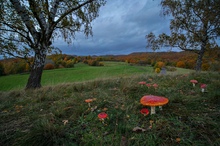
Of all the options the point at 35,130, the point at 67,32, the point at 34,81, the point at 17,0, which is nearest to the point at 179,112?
the point at 35,130

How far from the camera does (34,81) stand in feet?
16.7

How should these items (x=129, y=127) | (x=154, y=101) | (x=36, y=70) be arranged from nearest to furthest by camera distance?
(x=129, y=127) → (x=154, y=101) → (x=36, y=70)

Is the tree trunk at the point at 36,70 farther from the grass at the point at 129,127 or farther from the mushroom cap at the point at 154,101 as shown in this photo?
the mushroom cap at the point at 154,101

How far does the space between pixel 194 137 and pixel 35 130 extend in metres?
2.02

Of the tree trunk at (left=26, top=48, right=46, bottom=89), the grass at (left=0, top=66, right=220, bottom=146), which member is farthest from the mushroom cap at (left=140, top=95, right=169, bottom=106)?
the tree trunk at (left=26, top=48, right=46, bottom=89)

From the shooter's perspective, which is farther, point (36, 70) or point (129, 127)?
point (36, 70)

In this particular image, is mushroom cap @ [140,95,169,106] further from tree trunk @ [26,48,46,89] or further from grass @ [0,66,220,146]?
tree trunk @ [26,48,46,89]

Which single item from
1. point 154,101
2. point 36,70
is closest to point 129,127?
point 154,101

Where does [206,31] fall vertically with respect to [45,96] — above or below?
above

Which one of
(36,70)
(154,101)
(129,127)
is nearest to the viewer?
(129,127)

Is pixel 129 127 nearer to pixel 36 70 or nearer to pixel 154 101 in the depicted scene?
pixel 154 101

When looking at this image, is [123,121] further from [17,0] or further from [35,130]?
[17,0]

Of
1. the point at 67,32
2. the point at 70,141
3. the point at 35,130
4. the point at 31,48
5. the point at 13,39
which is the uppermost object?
the point at 67,32

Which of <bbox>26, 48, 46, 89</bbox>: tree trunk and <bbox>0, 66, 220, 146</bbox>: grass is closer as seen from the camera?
<bbox>0, 66, 220, 146</bbox>: grass
